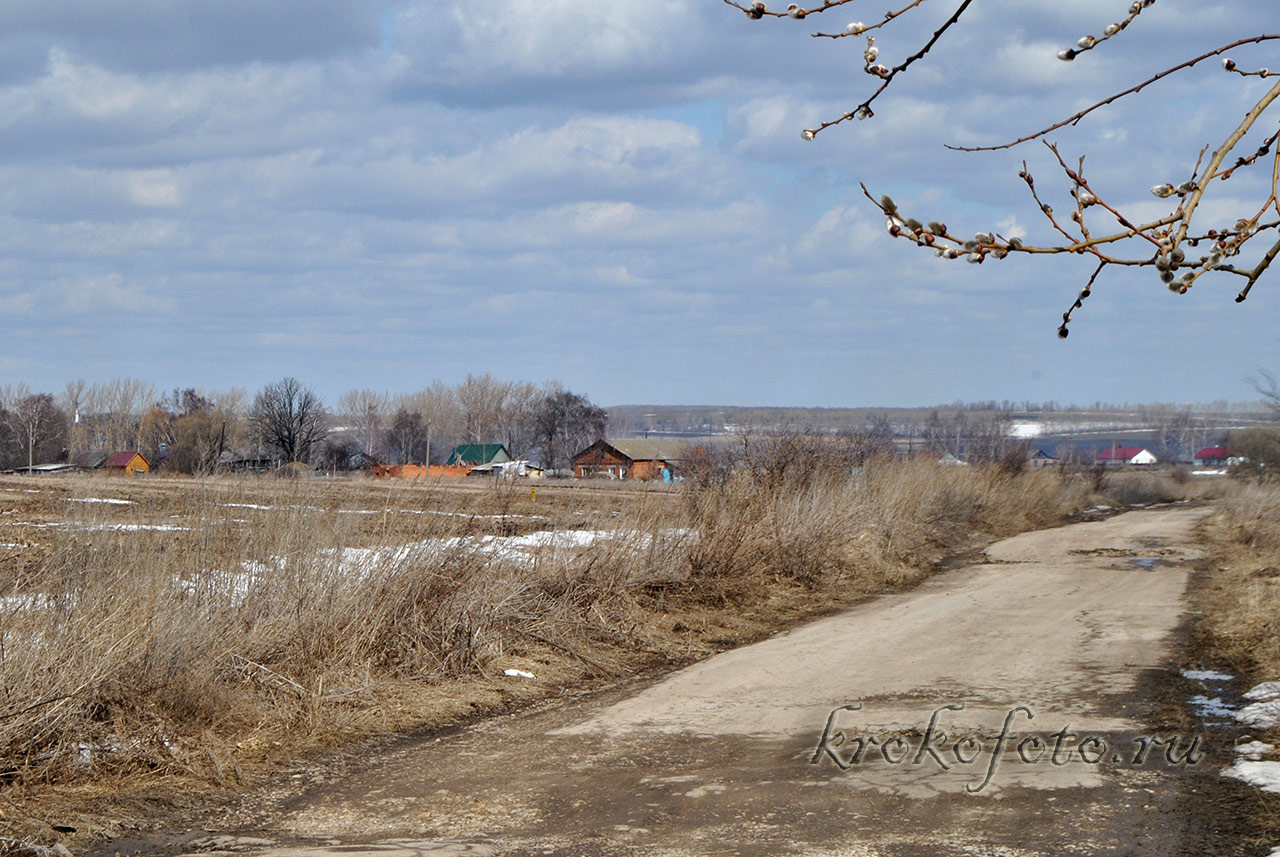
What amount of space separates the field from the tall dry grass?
2 cm

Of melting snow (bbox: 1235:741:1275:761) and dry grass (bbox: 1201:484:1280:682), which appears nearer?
melting snow (bbox: 1235:741:1275:761)

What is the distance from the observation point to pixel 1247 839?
5.81 metres

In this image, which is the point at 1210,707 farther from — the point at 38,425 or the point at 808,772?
the point at 38,425

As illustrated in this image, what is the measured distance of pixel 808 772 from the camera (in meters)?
7.13

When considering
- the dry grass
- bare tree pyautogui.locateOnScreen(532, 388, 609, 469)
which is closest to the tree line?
bare tree pyautogui.locateOnScreen(532, 388, 609, 469)

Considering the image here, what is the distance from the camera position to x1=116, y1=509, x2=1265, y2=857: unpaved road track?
5863 millimetres

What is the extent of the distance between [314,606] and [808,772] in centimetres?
463

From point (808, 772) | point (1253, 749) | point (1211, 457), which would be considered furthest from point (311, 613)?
point (1211, 457)

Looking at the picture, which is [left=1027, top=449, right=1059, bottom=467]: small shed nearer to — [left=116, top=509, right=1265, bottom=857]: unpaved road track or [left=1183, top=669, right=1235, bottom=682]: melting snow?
[left=1183, top=669, right=1235, bottom=682]: melting snow

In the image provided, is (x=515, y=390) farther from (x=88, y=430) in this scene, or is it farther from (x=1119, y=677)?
(x=1119, y=677)

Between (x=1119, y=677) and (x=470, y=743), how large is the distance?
6151 mm

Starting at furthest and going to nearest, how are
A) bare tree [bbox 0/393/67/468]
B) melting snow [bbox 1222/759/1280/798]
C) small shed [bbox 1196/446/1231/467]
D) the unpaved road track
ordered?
small shed [bbox 1196/446/1231/467] → bare tree [bbox 0/393/67/468] → melting snow [bbox 1222/759/1280/798] → the unpaved road track

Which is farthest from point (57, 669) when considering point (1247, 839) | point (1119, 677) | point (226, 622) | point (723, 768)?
point (1119, 677)

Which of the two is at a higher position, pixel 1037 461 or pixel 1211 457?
pixel 1037 461
